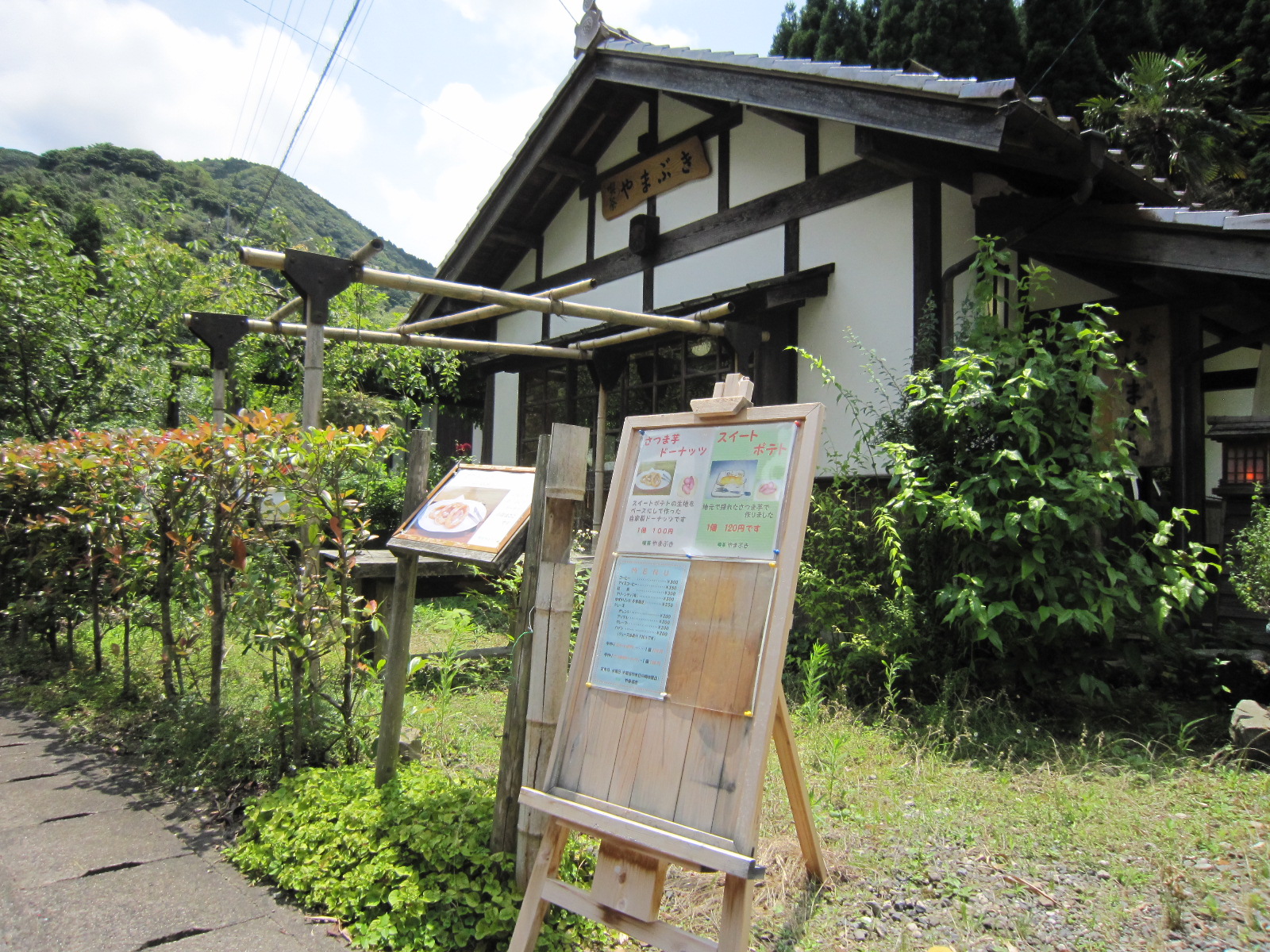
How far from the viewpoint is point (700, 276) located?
25.8 ft

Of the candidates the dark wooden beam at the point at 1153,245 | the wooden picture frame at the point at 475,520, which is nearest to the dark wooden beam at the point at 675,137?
the dark wooden beam at the point at 1153,245

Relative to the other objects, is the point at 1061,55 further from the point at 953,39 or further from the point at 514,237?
the point at 514,237

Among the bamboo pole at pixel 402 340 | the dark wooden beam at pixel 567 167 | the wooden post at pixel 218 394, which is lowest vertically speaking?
the wooden post at pixel 218 394

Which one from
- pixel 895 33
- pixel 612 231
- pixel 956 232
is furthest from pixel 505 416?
pixel 895 33

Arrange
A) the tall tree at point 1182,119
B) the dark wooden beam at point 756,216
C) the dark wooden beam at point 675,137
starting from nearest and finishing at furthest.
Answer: the dark wooden beam at point 756,216 → the dark wooden beam at point 675,137 → the tall tree at point 1182,119

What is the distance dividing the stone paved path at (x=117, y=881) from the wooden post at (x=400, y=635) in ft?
2.04

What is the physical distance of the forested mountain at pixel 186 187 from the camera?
29297 millimetres

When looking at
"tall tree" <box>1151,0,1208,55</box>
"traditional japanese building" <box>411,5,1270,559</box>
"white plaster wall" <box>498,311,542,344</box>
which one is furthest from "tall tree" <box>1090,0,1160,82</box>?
"white plaster wall" <box>498,311,542,344</box>

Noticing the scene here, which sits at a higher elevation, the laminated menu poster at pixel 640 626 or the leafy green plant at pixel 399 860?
the laminated menu poster at pixel 640 626

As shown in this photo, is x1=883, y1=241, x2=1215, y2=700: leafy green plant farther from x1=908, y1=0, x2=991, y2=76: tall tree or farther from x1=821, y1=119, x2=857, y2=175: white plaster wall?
x1=908, y1=0, x2=991, y2=76: tall tree

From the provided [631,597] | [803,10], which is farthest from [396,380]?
[803,10]

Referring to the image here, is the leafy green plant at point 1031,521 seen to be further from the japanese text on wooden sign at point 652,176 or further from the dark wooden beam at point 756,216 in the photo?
the japanese text on wooden sign at point 652,176

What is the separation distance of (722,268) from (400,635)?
17.7 ft

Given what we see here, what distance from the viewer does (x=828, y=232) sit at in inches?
260
